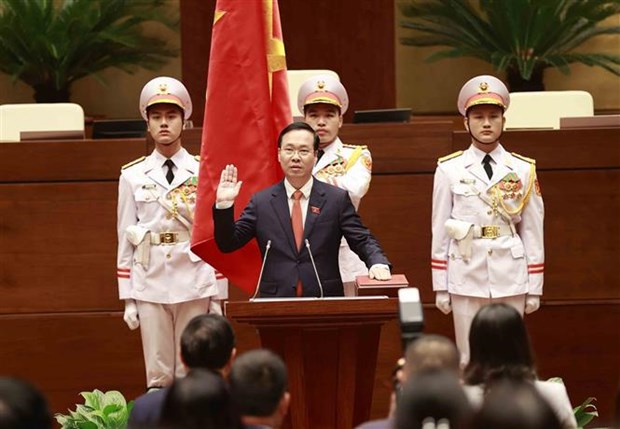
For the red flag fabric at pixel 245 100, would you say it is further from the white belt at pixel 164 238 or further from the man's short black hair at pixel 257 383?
the man's short black hair at pixel 257 383

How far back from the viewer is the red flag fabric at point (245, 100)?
5.45m

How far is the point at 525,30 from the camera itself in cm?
952

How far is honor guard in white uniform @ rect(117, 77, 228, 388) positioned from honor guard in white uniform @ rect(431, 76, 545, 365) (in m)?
0.99

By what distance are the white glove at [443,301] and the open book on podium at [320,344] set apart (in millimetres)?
1133

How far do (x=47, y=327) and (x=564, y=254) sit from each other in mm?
2470

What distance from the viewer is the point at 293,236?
4.88 meters

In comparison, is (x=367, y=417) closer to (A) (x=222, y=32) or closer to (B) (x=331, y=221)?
(B) (x=331, y=221)

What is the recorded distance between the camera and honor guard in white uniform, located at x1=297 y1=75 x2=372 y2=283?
5.66m

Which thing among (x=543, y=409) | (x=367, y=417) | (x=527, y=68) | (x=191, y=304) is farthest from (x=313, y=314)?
(x=527, y=68)

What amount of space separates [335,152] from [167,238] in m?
0.81

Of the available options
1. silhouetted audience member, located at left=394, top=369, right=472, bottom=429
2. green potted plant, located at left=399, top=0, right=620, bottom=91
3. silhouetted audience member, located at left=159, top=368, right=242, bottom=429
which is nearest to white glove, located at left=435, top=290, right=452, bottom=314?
silhouetted audience member, located at left=159, top=368, right=242, bottom=429

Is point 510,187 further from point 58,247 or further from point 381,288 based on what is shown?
point 58,247

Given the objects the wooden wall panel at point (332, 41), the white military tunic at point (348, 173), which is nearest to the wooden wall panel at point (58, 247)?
the white military tunic at point (348, 173)

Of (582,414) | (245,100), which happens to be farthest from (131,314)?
(582,414)
